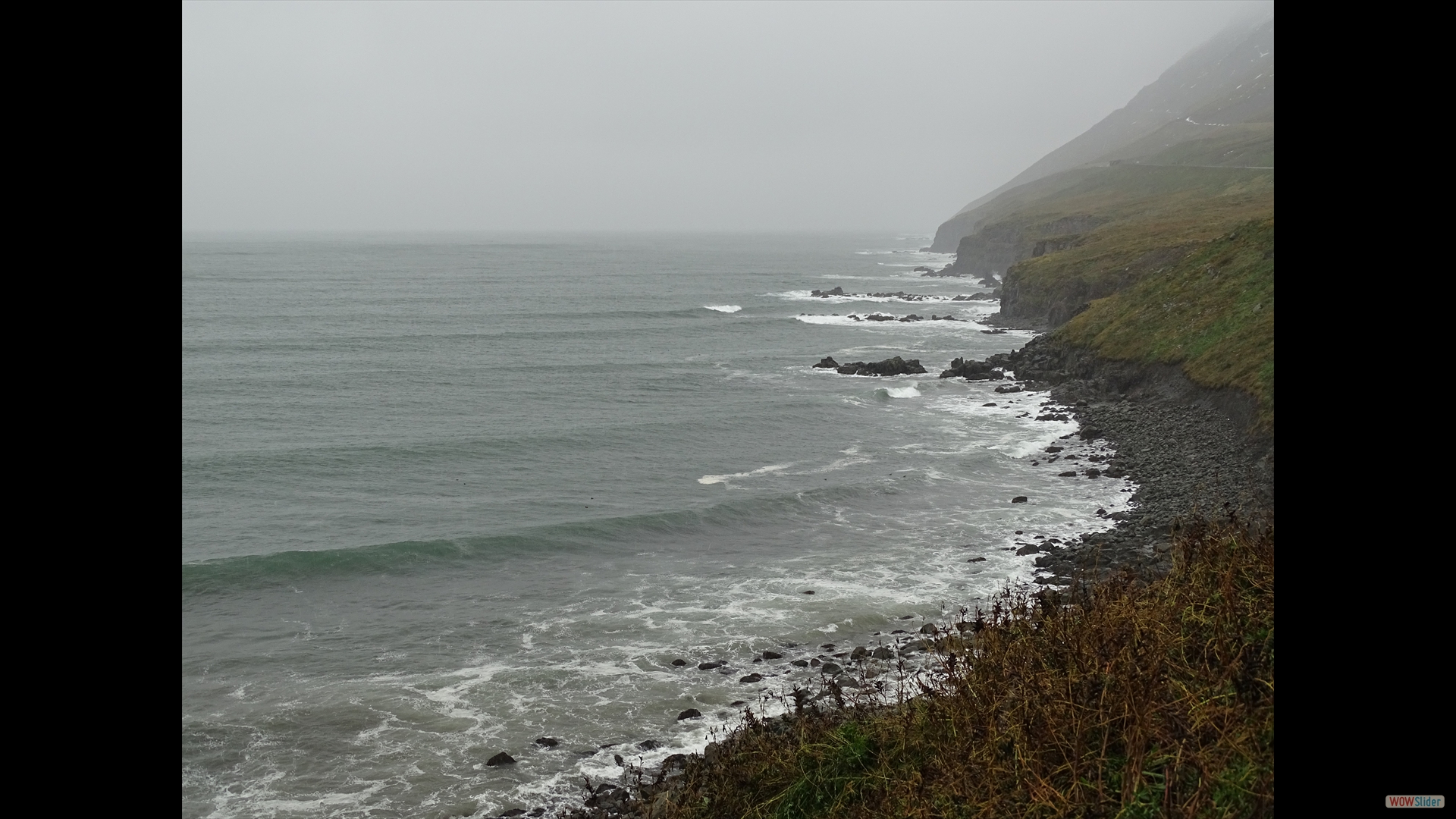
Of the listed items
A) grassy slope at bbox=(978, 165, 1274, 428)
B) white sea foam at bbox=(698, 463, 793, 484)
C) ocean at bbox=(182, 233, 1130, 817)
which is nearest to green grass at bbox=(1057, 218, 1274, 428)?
grassy slope at bbox=(978, 165, 1274, 428)

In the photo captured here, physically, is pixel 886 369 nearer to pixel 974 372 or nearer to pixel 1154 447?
pixel 974 372

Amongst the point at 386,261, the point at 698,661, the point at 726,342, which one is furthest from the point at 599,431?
the point at 386,261

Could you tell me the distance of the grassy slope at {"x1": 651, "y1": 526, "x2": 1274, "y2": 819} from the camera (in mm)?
6520

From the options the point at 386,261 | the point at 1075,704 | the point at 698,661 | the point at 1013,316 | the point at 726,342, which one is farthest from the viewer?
the point at 386,261

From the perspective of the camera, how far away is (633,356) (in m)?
71.8

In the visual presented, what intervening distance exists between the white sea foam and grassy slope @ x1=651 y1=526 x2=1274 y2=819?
27.6 metres

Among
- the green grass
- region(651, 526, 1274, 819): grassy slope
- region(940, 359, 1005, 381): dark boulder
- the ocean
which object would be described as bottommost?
the ocean

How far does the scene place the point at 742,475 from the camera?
40.2 m

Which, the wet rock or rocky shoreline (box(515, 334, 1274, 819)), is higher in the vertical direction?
the wet rock

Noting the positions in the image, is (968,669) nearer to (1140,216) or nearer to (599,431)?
(599,431)

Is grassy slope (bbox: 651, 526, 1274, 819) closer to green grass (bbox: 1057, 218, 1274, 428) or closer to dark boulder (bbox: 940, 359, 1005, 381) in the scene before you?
green grass (bbox: 1057, 218, 1274, 428)
